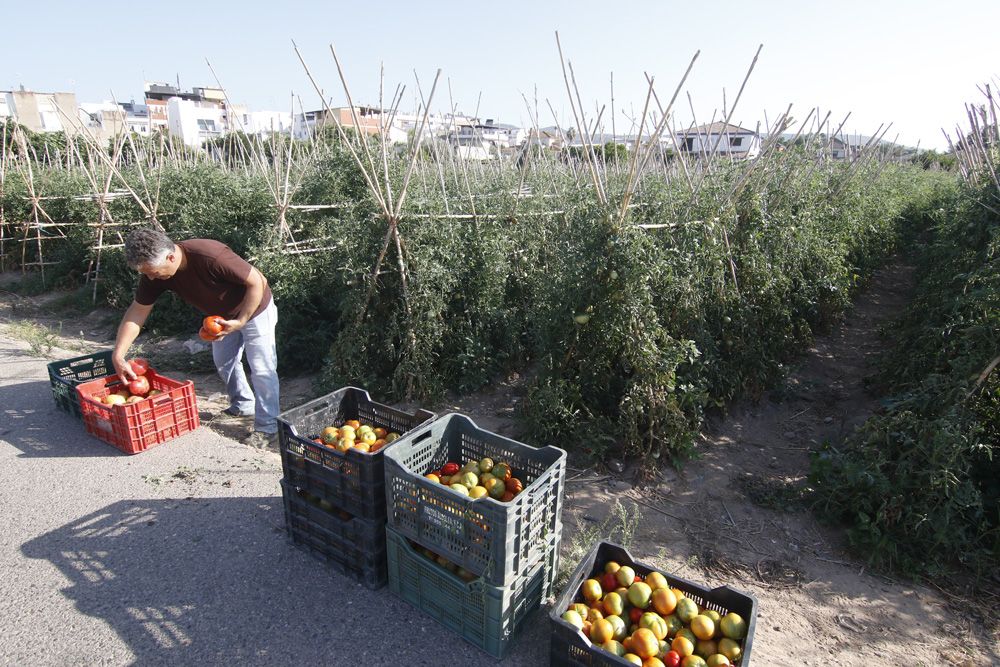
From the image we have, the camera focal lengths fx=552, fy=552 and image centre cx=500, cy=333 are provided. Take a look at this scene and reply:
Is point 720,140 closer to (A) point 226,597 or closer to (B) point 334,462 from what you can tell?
(B) point 334,462

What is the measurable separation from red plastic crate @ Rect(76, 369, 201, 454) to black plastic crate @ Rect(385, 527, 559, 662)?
2.48 metres

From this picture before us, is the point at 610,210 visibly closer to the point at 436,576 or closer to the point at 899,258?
the point at 436,576

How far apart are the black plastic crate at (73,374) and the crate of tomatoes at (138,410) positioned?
0.23 meters

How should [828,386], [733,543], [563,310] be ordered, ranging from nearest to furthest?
[733,543], [563,310], [828,386]

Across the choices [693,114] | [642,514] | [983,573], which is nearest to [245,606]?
[642,514]

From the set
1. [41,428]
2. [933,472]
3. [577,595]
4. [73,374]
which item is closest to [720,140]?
[933,472]

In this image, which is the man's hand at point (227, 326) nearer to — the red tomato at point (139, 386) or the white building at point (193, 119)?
the red tomato at point (139, 386)

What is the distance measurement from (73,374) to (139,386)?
1.08 meters

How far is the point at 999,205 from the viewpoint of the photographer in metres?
4.67

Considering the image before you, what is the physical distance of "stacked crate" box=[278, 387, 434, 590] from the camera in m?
2.63

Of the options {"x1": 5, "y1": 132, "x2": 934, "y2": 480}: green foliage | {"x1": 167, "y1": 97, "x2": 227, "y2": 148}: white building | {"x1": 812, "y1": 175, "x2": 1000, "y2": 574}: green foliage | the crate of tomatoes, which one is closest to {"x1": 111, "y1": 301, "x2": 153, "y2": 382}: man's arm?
the crate of tomatoes

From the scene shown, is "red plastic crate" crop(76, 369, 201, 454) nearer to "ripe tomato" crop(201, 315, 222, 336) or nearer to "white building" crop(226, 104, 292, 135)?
"ripe tomato" crop(201, 315, 222, 336)

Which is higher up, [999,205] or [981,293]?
[999,205]

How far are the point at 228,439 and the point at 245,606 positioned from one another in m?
1.96
